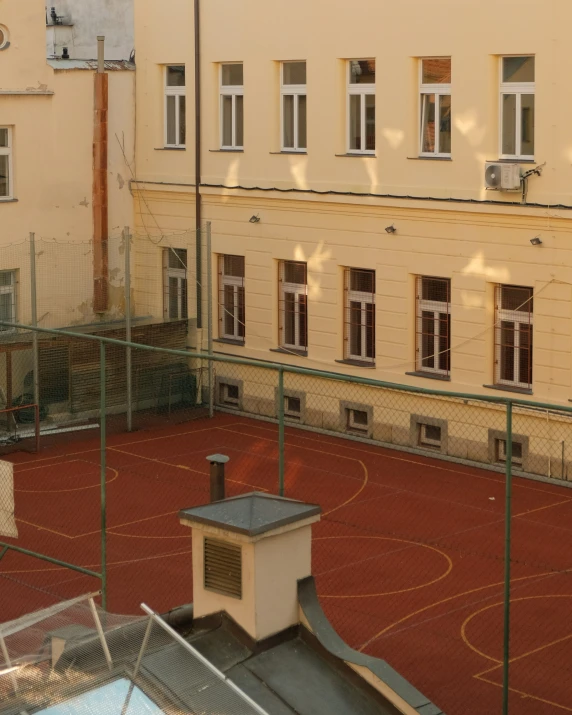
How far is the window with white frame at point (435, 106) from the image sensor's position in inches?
859

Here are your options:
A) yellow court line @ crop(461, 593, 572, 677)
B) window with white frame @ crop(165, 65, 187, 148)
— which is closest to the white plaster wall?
window with white frame @ crop(165, 65, 187, 148)

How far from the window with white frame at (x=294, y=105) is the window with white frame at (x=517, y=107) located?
14.5ft

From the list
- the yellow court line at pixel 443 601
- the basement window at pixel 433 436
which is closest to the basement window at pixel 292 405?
the basement window at pixel 433 436

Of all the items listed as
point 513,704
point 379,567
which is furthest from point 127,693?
point 379,567

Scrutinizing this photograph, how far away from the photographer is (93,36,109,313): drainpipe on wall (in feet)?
85.5

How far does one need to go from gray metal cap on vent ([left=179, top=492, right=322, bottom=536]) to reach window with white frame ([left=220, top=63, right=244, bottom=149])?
1651 cm

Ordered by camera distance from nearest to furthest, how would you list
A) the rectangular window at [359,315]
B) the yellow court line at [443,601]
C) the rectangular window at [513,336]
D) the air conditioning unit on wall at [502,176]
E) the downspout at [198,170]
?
the yellow court line at [443,601] → the air conditioning unit on wall at [502,176] → the rectangular window at [513,336] → the rectangular window at [359,315] → the downspout at [198,170]

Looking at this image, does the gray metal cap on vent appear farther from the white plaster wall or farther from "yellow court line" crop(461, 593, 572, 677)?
the white plaster wall

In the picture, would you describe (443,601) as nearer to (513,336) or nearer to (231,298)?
(513,336)

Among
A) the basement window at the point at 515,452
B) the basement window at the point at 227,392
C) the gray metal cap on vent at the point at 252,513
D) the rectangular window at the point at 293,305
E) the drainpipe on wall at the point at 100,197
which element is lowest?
the basement window at the point at 515,452

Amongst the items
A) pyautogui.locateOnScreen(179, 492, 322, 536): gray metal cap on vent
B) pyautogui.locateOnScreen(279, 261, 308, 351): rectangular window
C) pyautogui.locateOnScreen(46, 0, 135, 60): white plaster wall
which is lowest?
pyautogui.locateOnScreen(179, 492, 322, 536): gray metal cap on vent

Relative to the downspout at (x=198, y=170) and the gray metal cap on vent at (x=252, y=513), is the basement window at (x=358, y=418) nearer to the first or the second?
the downspout at (x=198, y=170)

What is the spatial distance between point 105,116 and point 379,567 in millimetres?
13346

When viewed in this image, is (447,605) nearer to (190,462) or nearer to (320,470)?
(320,470)
